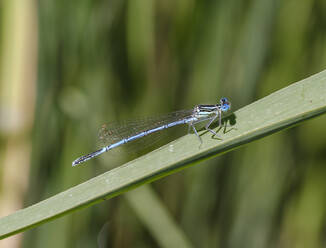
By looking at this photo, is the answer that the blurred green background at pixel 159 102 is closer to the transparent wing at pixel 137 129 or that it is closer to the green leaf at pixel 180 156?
the transparent wing at pixel 137 129

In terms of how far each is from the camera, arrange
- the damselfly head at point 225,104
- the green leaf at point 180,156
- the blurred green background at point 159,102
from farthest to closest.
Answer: the damselfly head at point 225,104 < the blurred green background at point 159,102 < the green leaf at point 180,156

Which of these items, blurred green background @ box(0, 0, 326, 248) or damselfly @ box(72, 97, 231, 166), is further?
damselfly @ box(72, 97, 231, 166)

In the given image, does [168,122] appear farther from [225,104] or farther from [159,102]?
[225,104]

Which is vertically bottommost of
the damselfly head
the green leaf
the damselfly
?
the green leaf

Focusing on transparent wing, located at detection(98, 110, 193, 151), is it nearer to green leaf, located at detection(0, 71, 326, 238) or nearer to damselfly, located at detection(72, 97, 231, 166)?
damselfly, located at detection(72, 97, 231, 166)

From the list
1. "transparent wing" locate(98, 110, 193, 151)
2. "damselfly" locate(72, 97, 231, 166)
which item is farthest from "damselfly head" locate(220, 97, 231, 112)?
"transparent wing" locate(98, 110, 193, 151)

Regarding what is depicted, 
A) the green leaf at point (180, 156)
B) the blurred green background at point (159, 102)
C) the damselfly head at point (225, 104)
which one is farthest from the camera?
the damselfly head at point (225, 104)

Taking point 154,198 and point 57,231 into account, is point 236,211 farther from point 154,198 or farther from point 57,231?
point 57,231

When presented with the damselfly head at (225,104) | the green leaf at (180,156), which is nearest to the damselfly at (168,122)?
the damselfly head at (225,104)
